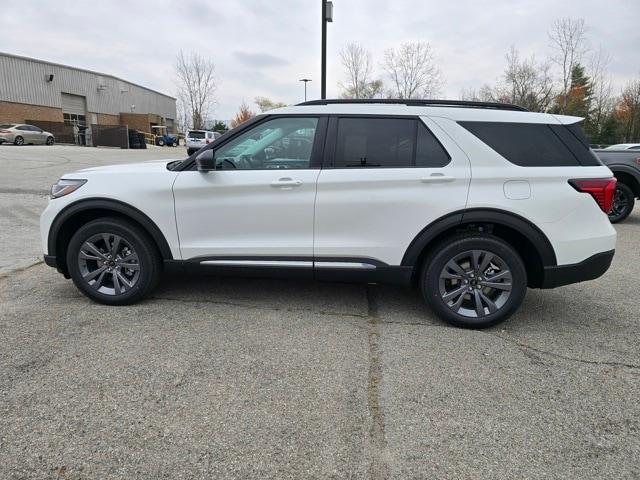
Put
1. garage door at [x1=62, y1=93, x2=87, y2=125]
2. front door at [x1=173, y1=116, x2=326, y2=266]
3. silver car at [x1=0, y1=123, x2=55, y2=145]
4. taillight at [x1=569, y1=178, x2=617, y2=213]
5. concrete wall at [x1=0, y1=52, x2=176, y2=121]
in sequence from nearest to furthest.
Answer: taillight at [x1=569, y1=178, x2=617, y2=213] < front door at [x1=173, y1=116, x2=326, y2=266] < silver car at [x1=0, y1=123, x2=55, y2=145] < concrete wall at [x1=0, y1=52, x2=176, y2=121] < garage door at [x1=62, y1=93, x2=87, y2=125]

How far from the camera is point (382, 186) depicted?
364cm

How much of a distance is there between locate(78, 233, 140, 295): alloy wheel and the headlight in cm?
45

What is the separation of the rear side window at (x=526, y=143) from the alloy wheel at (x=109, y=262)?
3.07 meters

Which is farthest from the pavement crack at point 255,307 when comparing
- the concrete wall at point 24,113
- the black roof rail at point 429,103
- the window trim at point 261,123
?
the concrete wall at point 24,113

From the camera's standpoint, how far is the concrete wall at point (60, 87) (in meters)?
41.2

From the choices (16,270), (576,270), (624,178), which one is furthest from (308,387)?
(624,178)

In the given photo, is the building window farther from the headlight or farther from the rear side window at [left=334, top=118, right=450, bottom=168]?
the rear side window at [left=334, top=118, right=450, bottom=168]

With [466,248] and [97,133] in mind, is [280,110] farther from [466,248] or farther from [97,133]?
[97,133]

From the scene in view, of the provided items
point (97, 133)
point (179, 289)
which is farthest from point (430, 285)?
point (97, 133)

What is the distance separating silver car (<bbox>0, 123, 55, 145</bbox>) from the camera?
100ft

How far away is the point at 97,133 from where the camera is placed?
122ft

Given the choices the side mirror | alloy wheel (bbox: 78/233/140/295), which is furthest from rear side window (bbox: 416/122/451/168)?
alloy wheel (bbox: 78/233/140/295)

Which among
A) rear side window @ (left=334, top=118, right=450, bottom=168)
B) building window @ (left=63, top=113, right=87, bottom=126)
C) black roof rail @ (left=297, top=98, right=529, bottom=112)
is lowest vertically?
rear side window @ (left=334, top=118, right=450, bottom=168)

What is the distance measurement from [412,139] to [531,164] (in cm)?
95
